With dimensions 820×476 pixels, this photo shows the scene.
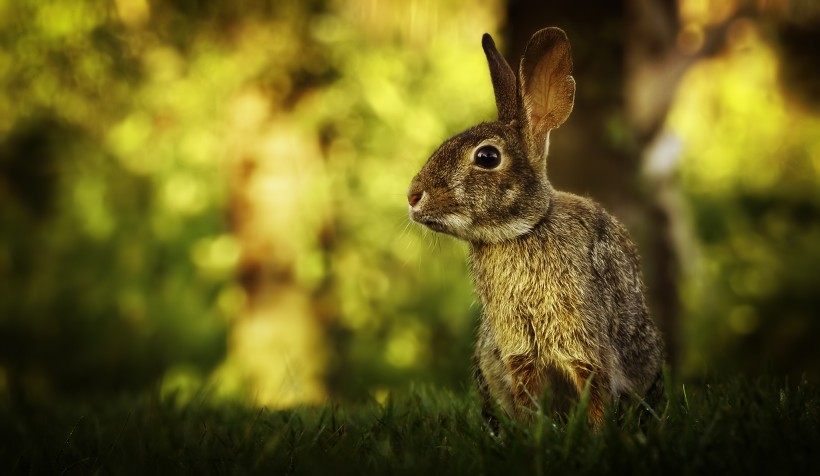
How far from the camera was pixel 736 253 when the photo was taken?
448 inches

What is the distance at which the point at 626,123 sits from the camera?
21.6ft

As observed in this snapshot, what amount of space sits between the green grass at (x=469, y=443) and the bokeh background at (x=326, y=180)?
1.66 meters

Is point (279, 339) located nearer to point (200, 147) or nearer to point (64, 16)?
point (200, 147)

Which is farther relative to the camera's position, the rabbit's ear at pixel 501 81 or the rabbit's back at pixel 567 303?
the rabbit's ear at pixel 501 81

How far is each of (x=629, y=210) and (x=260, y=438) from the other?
162 inches

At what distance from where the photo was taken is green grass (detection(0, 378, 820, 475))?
2.47 metres

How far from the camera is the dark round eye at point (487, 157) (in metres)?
3.19

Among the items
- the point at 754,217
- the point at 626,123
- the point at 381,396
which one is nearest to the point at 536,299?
the point at 381,396

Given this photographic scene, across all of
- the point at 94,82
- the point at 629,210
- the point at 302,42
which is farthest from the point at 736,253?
the point at 94,82

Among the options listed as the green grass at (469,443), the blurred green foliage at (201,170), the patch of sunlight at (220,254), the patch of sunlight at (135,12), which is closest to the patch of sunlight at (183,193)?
the blurred green foliage at (201,170)

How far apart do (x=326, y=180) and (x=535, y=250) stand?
19.1ft

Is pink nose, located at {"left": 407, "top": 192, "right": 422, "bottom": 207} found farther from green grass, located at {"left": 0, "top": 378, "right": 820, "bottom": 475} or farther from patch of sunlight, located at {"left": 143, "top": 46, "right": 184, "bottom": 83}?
patch of sunlight, located at {"left": 143, "top": 46, "right": 184, "bottom": 83}

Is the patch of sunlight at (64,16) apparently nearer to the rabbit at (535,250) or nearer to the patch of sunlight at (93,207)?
the patch of sunlight at (93,207)

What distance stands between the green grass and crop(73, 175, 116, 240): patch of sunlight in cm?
787
